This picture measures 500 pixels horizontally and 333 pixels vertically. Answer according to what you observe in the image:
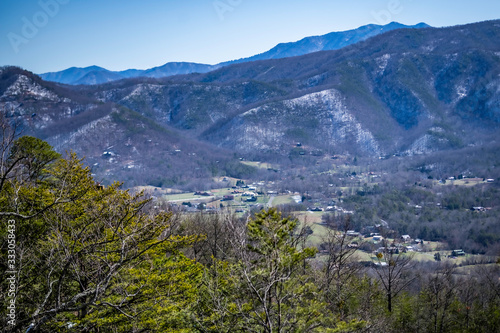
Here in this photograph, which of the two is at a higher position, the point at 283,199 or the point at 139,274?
the point at 139,274

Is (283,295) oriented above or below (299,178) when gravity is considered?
above

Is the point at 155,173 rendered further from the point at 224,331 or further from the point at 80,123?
the point at 224,331

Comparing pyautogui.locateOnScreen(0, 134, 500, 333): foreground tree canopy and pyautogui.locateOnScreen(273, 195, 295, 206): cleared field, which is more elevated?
pyautogui.locateOnScreen(0, 134, 500, 333): foreground tree canopy

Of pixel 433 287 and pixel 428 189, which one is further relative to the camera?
pixel 428 189

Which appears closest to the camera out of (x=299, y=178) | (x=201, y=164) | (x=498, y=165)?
(x=498, y=165)

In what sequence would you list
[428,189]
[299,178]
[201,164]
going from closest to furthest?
[428,189] < [299,178] < [201,164]

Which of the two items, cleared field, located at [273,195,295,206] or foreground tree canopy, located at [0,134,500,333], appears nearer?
foreground tree canopy, located at [0,134,500,333]

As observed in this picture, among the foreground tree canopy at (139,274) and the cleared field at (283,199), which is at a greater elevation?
the foreground tree canopy at (139,274)

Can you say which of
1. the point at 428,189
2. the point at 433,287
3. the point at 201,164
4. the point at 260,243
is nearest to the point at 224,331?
the point at 260,243

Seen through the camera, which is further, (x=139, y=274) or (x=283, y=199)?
(x=283, y=199)

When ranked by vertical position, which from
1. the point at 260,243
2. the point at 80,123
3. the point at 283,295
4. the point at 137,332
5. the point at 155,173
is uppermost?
the point at 80,123

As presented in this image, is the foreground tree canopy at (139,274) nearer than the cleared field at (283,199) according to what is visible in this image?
Yes
